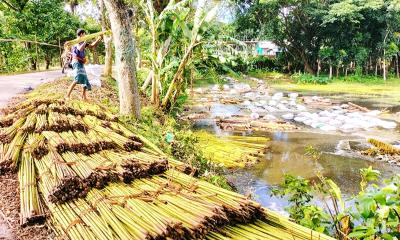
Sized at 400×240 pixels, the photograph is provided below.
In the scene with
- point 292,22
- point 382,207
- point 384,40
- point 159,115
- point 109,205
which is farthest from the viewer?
point 292,22

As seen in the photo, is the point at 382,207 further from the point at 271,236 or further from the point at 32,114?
the point at 32,114

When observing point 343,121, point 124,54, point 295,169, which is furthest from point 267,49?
point 124,54

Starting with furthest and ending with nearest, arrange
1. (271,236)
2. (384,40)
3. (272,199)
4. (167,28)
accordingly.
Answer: (384,40) < (167,28) < (272,199) < (271,236)

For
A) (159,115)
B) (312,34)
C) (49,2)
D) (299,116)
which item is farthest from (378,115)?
(49,2)

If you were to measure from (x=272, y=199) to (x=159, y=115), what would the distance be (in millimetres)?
3283

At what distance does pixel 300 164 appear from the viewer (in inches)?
288

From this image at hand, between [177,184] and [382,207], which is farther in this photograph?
[177,184]

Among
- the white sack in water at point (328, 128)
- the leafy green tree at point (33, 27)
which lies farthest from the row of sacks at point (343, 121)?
the leafy green tree at point (33, 27)

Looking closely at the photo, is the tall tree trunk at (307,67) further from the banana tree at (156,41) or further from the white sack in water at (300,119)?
the banana tree at (156,41)

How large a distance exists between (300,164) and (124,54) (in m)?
3.97

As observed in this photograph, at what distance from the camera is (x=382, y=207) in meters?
2.23

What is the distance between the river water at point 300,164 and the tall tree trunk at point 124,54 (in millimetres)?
2091

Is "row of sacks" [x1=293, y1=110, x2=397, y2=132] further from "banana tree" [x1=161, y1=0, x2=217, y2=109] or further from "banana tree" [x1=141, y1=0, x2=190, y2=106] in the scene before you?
"banana tree" [x1=141, y1=0, x2=190, y2=106]

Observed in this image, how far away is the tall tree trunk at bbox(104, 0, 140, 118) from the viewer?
5.59 meters
